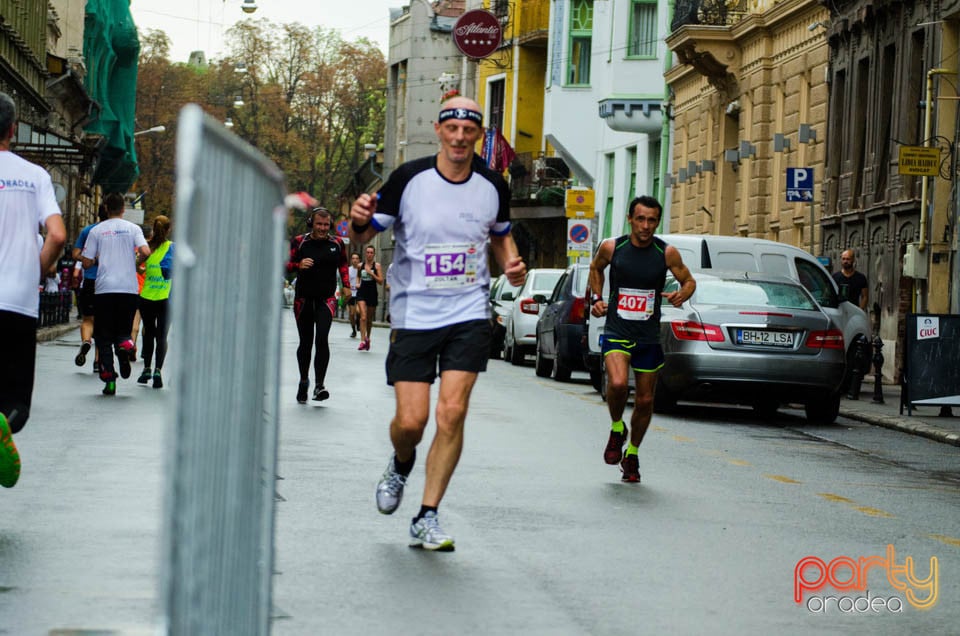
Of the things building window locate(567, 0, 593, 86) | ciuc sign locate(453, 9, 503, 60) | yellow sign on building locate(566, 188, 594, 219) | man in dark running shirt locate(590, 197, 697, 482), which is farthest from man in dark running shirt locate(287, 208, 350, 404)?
ciuc sign locate(453, 9, 503, 60)

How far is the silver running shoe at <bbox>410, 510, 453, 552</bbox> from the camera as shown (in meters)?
8.03

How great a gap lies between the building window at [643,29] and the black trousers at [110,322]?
107ft

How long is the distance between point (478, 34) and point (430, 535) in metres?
58.2

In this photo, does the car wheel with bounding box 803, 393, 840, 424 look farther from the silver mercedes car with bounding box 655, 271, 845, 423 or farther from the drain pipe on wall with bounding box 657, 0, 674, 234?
the drain pipe on wall with bounding box 657, 0, 674, 234

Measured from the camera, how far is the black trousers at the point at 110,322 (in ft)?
56.6

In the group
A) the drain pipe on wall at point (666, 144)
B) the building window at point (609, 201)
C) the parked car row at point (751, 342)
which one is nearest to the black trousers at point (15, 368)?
the parked car row at point (751, 342)

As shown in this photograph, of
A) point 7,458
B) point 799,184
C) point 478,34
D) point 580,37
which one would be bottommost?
point 7,458

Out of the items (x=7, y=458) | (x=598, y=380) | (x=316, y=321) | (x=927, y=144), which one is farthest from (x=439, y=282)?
(x=927, y=144)

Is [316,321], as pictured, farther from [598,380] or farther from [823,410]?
[598,380]

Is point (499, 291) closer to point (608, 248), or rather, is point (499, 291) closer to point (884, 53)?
point (884, 53)

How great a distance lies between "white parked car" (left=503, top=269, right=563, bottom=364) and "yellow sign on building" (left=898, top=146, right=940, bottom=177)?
7056 mm

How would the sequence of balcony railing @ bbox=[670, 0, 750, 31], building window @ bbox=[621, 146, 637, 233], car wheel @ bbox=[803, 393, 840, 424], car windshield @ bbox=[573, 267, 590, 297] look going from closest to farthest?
car wheel @ bbox=[803, 393, 840, 424]
car windshield @ bbox=[573, 267, 590, 297]
balcony railing @ bbox=[670, 0, 750, 31]
building window @ bbox=[621, 146, 637, 233]

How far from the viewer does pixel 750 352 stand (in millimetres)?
18328

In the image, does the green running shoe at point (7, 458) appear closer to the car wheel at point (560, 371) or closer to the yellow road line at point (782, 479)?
the yellow road line at point (782, 479)
